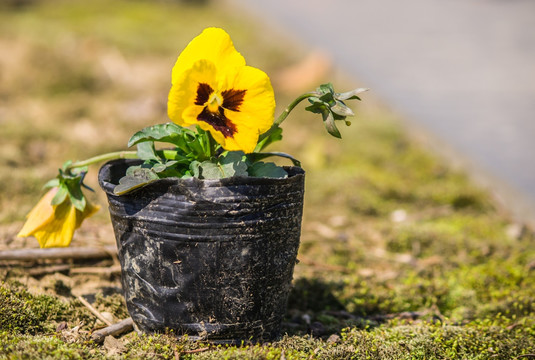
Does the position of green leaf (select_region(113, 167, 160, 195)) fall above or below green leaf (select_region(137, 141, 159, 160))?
→ below

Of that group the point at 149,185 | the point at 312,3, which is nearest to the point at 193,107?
the point at 149,185

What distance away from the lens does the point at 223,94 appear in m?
1.85

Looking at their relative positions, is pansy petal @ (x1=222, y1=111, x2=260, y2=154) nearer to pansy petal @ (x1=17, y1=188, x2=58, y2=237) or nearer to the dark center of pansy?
the dark center of pansy

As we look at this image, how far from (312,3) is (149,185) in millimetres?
15423

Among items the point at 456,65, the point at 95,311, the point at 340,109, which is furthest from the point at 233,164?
the point at 456,65

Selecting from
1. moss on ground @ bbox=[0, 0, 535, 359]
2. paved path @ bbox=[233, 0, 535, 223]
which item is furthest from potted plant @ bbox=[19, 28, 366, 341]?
paved path @ bbox=[233, 0, 535, 223]

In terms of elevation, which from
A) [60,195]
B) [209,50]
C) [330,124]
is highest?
[209,50]

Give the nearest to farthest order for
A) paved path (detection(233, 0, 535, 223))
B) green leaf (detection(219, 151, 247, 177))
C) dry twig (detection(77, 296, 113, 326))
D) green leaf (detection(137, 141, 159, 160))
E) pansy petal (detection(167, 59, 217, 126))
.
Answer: pansy petal (detection(167, 59, 217, 126)) < green leaf (detection(219, 151, 247, 177)) < green leaf (detection(137, 141, 159, 160)) < dry twig (detection(77, 296, 113, 326)) < paved path (detection(233, 0, 535, 223))

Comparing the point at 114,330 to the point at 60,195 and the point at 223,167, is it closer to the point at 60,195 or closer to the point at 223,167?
the point at 60,195

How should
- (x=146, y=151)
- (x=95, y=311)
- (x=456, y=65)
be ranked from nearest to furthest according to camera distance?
(x=146, y=151) < (x=95, y=311) < (x=456, y=65)

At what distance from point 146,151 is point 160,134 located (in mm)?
145

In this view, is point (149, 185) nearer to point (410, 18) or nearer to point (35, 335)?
point (35, 335)

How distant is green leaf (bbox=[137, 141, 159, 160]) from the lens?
6.55ft

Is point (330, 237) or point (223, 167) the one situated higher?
point (223, 167)
